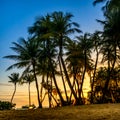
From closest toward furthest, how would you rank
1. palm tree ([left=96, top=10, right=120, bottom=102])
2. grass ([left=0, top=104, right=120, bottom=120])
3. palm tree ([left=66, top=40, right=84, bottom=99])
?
grass ([left=0, top=104, right=120, bottom=120]) → palm tree ([left=96, top=10, right=120, bottom=102]) → palm tree ([left=66, top=40, right=84, bottom=99])

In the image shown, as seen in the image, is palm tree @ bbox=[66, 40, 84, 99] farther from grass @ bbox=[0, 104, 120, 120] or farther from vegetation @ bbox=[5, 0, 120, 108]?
grass @ bbox=[0, 104, 120, 120]

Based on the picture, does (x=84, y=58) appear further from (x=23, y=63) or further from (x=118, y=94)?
(x=118, y=94)

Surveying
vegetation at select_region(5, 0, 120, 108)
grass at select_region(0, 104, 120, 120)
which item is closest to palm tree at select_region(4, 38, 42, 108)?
vegetation at select_region(5, 0, 120, 108)

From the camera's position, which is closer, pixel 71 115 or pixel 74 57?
pixel 71 115

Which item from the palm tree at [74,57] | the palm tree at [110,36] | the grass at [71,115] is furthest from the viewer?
the palm tree at [74,57]

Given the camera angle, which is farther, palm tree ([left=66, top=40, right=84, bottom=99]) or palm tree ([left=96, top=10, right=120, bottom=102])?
palm tree ([left=66, top=40, right=84, bottom=99])

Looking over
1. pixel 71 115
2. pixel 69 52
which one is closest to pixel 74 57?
pixel 69 52

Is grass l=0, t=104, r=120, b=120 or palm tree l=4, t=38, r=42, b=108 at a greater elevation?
palm tree l=4, t=38, r=42, b=108

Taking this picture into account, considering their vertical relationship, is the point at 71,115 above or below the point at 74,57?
below

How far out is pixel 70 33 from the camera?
127 ft

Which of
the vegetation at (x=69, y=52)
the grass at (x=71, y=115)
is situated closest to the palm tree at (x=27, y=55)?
the vegetation at (x=69, y=52)

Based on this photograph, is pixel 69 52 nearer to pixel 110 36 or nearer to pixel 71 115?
pixel 110 36

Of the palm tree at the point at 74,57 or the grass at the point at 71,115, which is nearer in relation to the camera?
the grass at the point at 71,115

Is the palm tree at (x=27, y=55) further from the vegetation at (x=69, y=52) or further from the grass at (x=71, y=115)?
the grass at (x=71, y=115)
